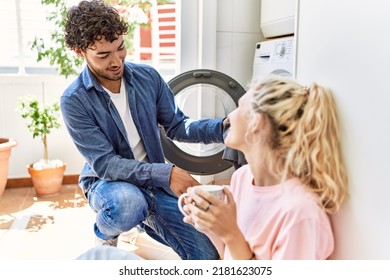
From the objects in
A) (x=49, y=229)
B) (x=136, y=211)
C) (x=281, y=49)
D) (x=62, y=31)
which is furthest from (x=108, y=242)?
(x=62, y=31)

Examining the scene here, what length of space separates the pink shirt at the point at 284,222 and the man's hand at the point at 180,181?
16 centimetres

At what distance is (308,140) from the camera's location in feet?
1.70

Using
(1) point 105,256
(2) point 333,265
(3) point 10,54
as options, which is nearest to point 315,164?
(2) point 333,265

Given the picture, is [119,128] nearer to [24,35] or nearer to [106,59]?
[106,59]

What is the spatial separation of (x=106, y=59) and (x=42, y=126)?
1153 mm

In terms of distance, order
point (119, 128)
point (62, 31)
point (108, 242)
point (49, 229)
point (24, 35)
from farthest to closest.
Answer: point (24, 35) → point (62, 31) → point (49, 229) → point (108, 242) → point (119, 128)

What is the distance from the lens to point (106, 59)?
2.80ft

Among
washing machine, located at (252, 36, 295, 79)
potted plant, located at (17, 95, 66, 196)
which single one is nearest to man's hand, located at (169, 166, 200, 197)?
washing machine, located at (252, 36, 295, 79)

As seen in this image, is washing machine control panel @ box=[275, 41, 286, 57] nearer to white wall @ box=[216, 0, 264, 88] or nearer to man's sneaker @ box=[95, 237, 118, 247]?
white wall @ box=[216, 0, 264, 88]

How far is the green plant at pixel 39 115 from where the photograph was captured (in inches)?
71.2

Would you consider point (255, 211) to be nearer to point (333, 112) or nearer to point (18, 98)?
point (333, 112)

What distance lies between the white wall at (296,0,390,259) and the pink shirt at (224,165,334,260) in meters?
0.04

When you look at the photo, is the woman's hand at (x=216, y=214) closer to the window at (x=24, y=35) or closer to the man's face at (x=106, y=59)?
the man's face at (x=106, y=59)

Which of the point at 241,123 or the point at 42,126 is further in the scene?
the point at 42,126
